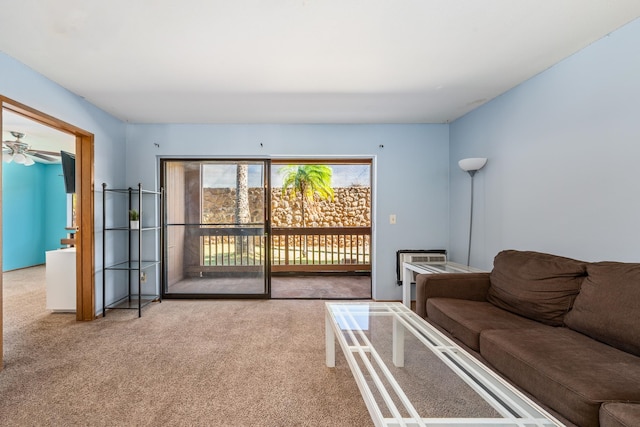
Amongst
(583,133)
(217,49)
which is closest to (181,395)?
(217,49)

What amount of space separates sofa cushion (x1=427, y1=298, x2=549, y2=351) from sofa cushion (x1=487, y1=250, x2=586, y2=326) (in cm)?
8

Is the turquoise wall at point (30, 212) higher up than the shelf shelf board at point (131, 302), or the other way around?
the turquoise wall at point (30, 212)

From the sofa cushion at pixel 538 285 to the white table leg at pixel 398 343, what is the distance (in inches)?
34.4

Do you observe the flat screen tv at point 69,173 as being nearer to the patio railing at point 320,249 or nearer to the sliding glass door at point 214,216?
the sliding glass door at point 214,216

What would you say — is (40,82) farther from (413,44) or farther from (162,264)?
(413,44)

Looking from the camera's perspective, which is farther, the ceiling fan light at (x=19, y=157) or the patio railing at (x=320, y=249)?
the patio railing at (x=320, y=249)

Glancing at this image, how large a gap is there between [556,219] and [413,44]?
5.77ft

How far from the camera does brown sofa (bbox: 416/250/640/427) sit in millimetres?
1197

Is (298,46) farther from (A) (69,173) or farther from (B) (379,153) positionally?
(A) (69,173)

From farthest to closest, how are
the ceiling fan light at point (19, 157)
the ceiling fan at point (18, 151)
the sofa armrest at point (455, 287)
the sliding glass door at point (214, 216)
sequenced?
the ceiling fan light at point (19, 157) → the ceiling fan at point (18, 151) → the sliding glass door at point (214, 216) → the sofa armrest at point (455, 287)

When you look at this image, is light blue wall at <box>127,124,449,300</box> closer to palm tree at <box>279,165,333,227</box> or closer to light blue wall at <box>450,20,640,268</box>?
light blue wall at <box>450,20,640,268</box>

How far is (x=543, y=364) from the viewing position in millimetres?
1376

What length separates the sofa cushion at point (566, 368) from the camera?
1165mm

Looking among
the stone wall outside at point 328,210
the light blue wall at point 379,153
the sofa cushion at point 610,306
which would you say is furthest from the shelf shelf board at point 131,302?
the sofa cushion at point 610,306
